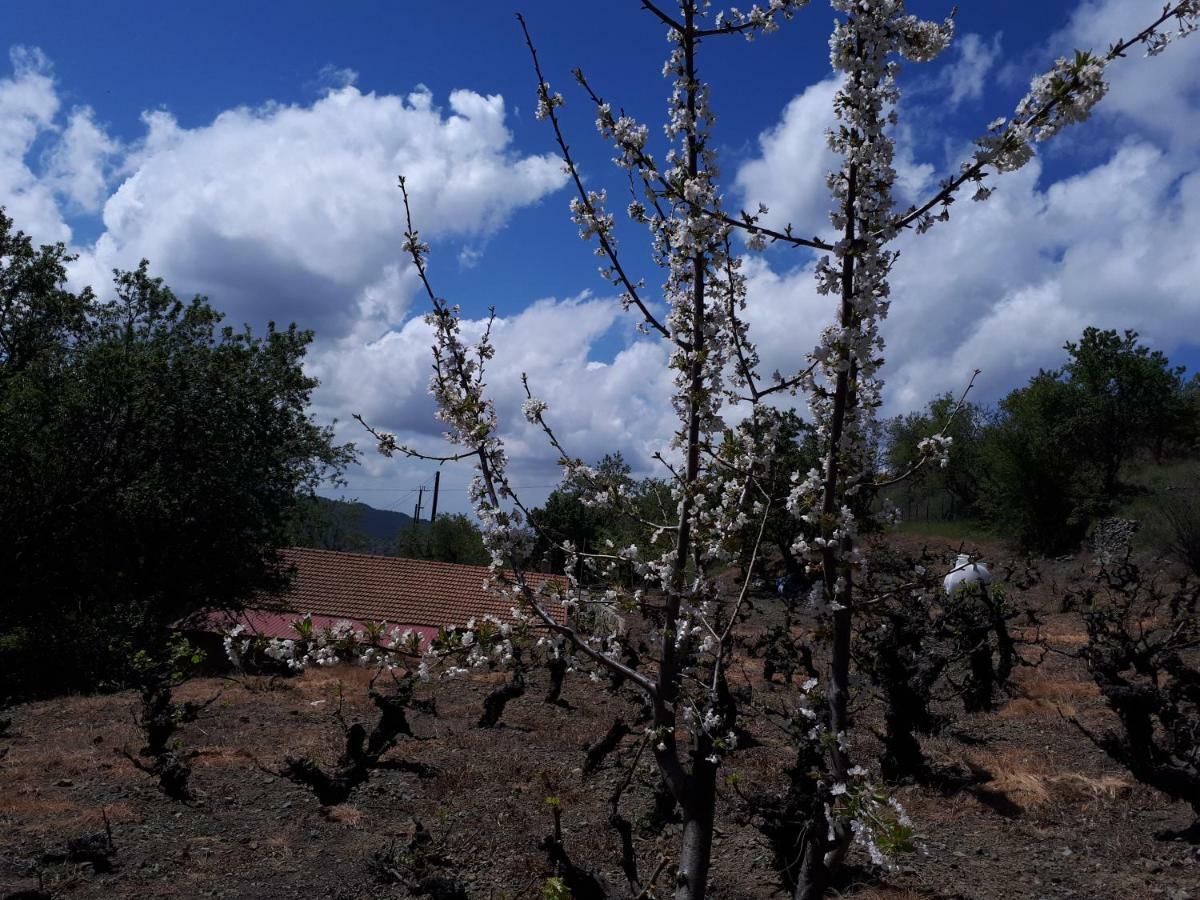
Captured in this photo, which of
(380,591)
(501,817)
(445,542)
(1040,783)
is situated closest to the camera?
(501,817)

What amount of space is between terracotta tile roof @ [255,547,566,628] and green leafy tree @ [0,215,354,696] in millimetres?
3467

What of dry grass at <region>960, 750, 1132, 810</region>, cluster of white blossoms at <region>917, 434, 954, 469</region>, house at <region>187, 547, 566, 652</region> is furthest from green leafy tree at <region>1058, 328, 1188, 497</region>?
cluster of white blossoms at <region>917, 434, 954, 469</region>

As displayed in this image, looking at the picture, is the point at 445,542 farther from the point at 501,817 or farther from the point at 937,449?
the point at 937,449

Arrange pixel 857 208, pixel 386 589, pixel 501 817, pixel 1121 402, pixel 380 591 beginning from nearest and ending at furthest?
pixel 857 208
pixel 501 817
pixel 380 591
pixel 386 589
pixel 1121 402

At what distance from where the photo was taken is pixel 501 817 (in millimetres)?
8500

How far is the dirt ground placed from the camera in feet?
22.8

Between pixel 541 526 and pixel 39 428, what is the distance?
1632 centimetres

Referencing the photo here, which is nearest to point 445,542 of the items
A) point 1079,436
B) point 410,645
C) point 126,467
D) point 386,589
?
point 386,589

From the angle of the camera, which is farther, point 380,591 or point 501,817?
point 380,591

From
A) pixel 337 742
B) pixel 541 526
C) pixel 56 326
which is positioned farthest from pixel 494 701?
pixel 56 326

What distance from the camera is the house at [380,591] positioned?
25438 millimetres

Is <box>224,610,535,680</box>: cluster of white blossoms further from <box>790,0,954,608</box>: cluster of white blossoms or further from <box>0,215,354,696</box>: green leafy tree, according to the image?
<box>0,215,354,696</box>: green leafy tree

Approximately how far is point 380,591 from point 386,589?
20cm

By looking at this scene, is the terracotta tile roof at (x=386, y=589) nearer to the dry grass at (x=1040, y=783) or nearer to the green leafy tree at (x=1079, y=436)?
the dry grass at (x=1040, y=783)
